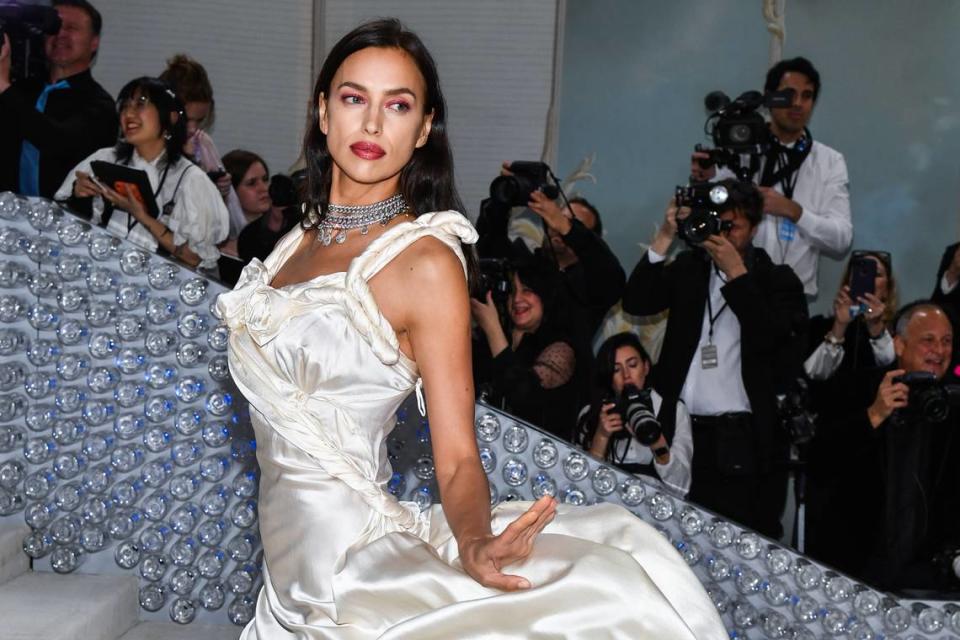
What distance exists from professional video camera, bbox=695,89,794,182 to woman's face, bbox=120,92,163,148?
1900 mm

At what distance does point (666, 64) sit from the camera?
646 centimetres

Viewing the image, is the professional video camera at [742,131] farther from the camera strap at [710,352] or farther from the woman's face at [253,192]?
the woman's face at [253,192]

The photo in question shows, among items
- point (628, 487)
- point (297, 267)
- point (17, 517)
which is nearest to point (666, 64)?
point (628, 487)

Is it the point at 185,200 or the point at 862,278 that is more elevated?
the point at 185,200

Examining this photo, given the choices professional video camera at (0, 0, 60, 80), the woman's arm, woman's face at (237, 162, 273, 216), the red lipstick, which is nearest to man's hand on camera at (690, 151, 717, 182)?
woman's face at (237, 162, 273, 216)

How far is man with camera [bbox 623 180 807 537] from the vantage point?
4266 millimetres

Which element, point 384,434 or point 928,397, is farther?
point 928,397

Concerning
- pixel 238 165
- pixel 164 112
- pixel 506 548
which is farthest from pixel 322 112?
pixel 238 165

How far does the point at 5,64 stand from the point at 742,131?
2.52 metres

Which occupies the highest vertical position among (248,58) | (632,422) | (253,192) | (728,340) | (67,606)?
(248,58)

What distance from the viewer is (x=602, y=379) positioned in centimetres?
438

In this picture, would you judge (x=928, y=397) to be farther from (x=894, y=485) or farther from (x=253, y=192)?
(x=253, y=192)

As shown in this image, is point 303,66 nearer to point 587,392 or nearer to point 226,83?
point 226,83

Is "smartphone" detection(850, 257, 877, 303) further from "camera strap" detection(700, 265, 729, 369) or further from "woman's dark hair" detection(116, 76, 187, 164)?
"woman's dark hair" detection(116, 76, 187, 164)
